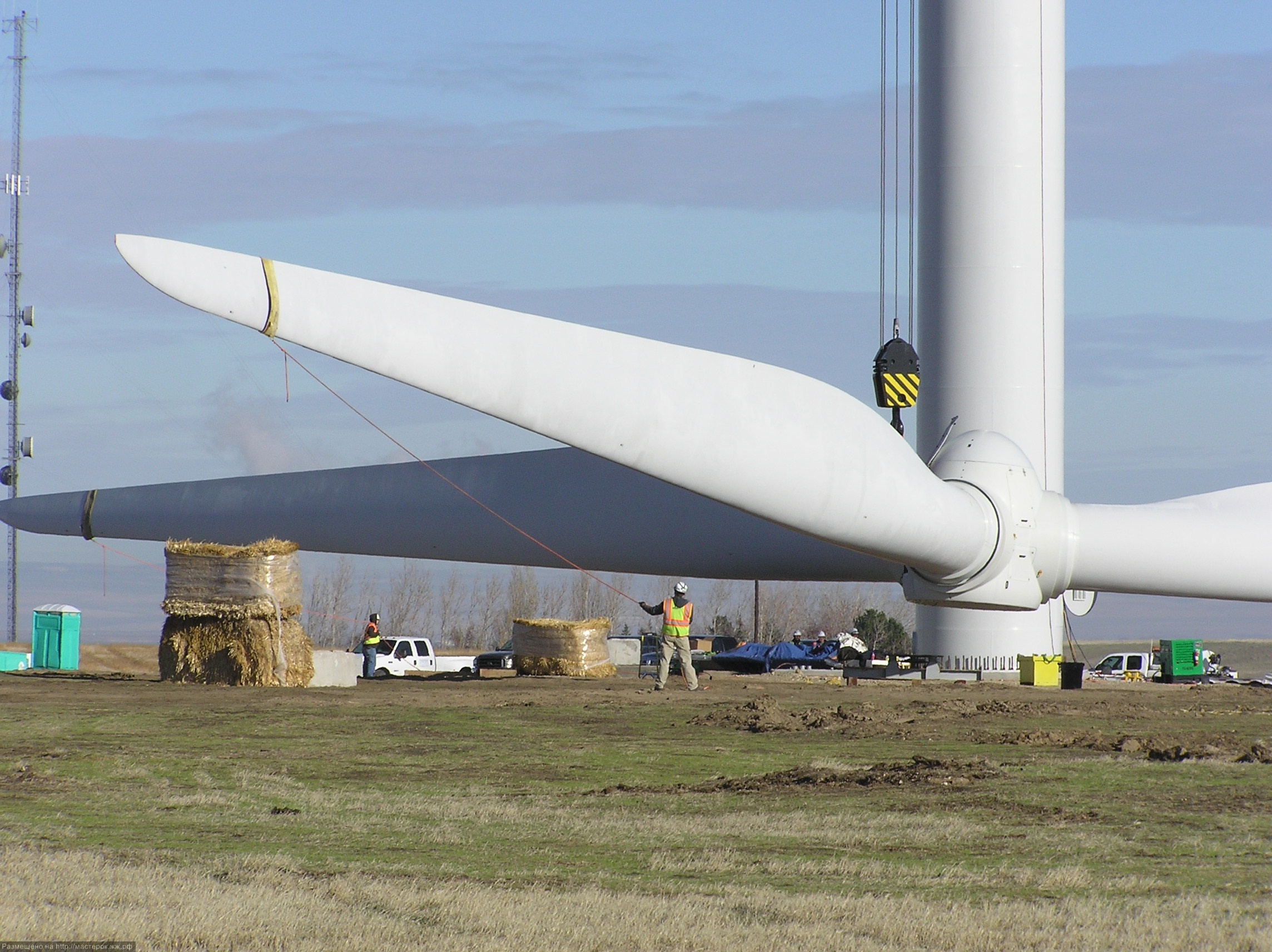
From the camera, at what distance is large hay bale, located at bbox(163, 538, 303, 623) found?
18078 mm

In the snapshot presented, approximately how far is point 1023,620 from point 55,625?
18.2m

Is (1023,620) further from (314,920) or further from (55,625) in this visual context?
(55,625)

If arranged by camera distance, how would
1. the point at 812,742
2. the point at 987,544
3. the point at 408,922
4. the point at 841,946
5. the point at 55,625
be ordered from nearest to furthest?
the point at 841,946, the point at 408,922, the point at 987,544, the point at 812,742, the point at 55,625

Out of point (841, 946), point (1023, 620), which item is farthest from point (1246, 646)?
point (841, 946)

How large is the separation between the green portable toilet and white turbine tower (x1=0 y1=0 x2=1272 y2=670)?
31.2ft

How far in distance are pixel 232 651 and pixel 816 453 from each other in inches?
511

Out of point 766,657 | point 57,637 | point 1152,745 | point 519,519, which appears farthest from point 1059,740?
point 766,657

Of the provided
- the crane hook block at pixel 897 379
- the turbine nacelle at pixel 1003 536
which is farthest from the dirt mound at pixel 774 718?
the crane hook block at pixel 897 379

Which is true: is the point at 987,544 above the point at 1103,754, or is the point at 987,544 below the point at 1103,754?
above

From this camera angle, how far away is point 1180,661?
108 ft

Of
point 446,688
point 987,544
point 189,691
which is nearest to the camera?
point 987,544

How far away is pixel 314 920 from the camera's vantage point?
5.47 m

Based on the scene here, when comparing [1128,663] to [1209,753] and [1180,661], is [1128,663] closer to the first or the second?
[1180,661]

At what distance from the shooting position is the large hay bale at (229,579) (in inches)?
712
